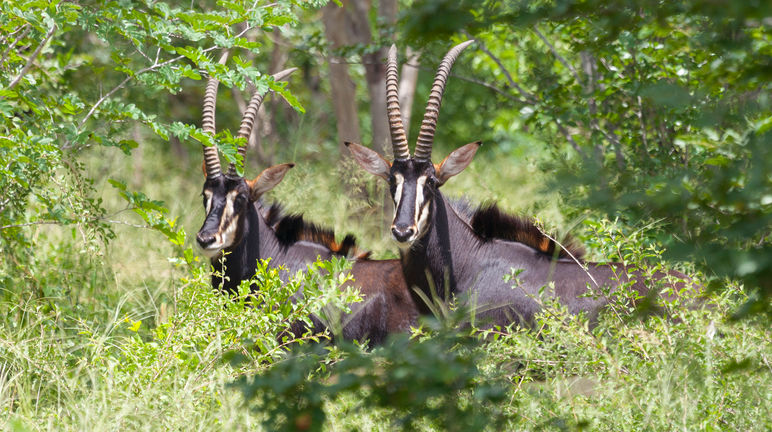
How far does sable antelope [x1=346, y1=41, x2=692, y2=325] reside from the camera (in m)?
4.82

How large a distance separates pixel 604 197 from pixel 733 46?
0.44 meters

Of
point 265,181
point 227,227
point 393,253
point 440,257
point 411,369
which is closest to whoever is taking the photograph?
point 411,369

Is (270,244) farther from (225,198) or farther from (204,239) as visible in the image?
(204,239)

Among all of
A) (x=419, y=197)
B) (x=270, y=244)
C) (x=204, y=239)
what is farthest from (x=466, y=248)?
(x=204, y=239)

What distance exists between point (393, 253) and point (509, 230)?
1434mm

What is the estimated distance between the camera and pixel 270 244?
5.59 metres

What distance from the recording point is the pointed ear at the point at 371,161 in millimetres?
5461

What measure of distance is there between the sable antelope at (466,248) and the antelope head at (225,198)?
2.17 feet

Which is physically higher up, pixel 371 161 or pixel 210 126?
pixel 210 126

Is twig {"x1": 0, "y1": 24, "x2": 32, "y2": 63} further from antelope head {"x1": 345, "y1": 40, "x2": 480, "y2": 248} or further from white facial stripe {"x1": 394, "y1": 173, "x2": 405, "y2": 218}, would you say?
white facial stripe {"x1": 394, "y1": 173, "x2": 405, "y2": 218}

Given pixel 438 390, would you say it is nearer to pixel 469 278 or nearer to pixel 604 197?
pixel 604 197

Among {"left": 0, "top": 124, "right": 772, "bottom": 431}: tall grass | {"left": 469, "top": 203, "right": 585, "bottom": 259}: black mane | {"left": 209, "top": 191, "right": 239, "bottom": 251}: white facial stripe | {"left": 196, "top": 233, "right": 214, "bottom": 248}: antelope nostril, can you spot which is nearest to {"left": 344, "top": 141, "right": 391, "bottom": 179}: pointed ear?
{"left": 469, "top": 203, "right": 585, "bottom": 259}: black mane

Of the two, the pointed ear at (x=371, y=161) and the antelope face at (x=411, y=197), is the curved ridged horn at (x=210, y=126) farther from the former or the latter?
the antelope face at (x=411, y=197)

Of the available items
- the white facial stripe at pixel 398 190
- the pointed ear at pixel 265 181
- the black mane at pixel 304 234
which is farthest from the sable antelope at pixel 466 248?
the black mane at pixel 304 234
